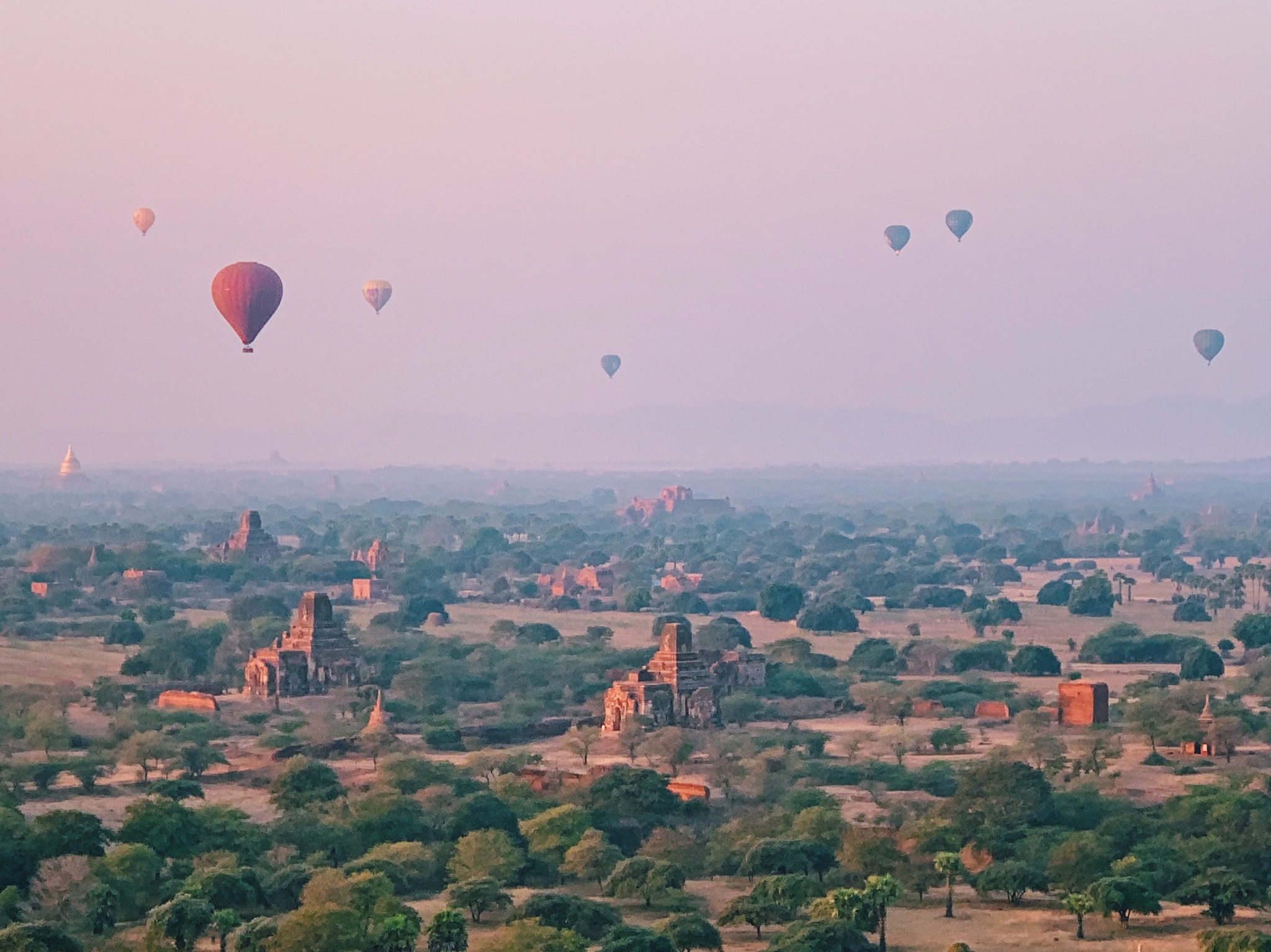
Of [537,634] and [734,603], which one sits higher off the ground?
[734,603]

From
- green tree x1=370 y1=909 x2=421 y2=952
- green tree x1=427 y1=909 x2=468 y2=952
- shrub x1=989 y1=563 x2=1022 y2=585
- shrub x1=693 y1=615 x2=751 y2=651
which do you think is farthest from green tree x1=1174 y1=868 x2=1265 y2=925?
shrub x1=989 y1=563 x2=1022 y2=585

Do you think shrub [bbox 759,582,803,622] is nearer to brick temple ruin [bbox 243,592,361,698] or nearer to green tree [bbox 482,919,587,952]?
brick temple ruin [bbox 243,592,361,698]

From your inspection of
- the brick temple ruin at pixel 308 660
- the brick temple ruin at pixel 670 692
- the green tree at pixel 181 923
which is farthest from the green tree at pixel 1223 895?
the brick temple ruin at pixel 308 660

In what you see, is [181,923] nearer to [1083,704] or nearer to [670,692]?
[670,692]

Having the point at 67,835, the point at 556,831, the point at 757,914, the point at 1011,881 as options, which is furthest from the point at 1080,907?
the point at 67,835

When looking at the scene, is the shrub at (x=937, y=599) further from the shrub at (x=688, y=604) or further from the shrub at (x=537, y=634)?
the shrub at (x=537, y=634)

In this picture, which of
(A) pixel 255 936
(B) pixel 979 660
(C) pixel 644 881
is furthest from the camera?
(B) pixel 979 660

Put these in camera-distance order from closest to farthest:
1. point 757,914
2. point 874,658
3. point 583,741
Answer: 1. point 757,914
2. point 583,741
3. point 874,658

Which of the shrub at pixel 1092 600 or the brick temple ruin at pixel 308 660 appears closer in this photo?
the brick temple ruin at pixel 308 660
